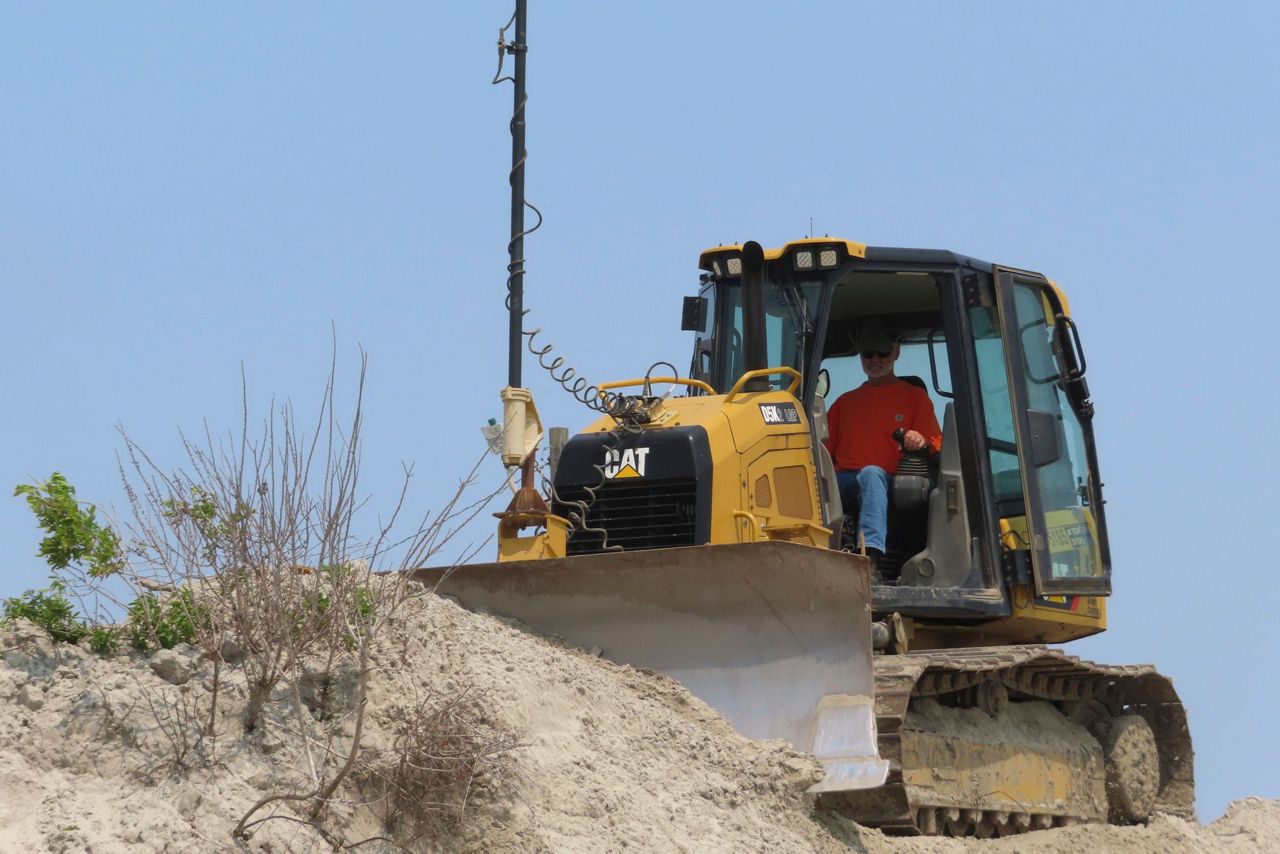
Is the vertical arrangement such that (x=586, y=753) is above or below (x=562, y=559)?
below

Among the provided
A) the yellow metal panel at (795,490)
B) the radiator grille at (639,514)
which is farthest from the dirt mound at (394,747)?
the yellow metal panel at (795,490)

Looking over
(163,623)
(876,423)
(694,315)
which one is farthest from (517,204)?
(163,623)

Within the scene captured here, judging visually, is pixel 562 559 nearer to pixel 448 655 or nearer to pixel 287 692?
pixel 448 655

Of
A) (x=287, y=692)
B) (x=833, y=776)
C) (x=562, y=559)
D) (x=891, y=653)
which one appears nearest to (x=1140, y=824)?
(x=891, y=653)

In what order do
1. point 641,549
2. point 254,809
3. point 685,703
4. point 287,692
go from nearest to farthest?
point 254,809
point 287,692
point 685,703
point 641,549

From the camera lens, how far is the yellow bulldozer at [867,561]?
838 centimetres

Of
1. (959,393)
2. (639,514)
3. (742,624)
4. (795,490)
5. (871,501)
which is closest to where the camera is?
(742,624)

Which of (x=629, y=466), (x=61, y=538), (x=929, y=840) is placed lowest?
(x=929, y=840)

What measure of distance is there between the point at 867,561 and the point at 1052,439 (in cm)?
256

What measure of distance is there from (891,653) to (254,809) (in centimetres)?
407

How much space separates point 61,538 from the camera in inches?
282

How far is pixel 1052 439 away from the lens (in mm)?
10477

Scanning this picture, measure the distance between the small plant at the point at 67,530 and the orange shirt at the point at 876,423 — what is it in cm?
430

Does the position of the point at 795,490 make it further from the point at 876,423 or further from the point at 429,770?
the point at 429,770
